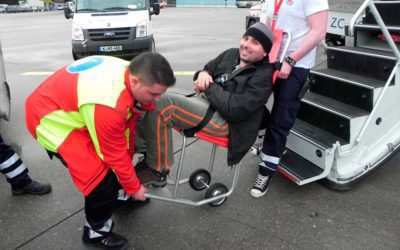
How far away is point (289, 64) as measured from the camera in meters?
2.77

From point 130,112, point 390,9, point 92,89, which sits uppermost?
point 390,9

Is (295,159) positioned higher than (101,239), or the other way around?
(295,159)

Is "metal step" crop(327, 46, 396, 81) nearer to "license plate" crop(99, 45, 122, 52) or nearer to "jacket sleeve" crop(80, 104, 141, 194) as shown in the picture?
"jacket sleeve" crop(80, 104, 141, 194)

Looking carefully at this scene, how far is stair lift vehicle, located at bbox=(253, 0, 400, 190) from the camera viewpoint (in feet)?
10.3

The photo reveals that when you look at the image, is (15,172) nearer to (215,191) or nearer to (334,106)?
(215,191)

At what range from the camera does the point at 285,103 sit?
9.70 feet

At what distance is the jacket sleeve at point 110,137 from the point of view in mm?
1988

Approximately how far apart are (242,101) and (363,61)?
1.72 meters

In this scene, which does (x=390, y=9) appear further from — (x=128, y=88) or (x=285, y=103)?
(x=128, y=88)

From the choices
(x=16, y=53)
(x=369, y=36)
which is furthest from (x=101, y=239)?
(x=16, y=53)

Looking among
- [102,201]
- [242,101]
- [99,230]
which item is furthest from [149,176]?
[242,101]

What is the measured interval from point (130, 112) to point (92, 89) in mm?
265

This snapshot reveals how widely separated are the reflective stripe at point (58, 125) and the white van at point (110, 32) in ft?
20.8

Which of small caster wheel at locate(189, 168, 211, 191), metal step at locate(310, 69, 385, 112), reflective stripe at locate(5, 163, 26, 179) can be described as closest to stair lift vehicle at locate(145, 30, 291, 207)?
small caster wheel at locate(189, 168, 211, 191)
